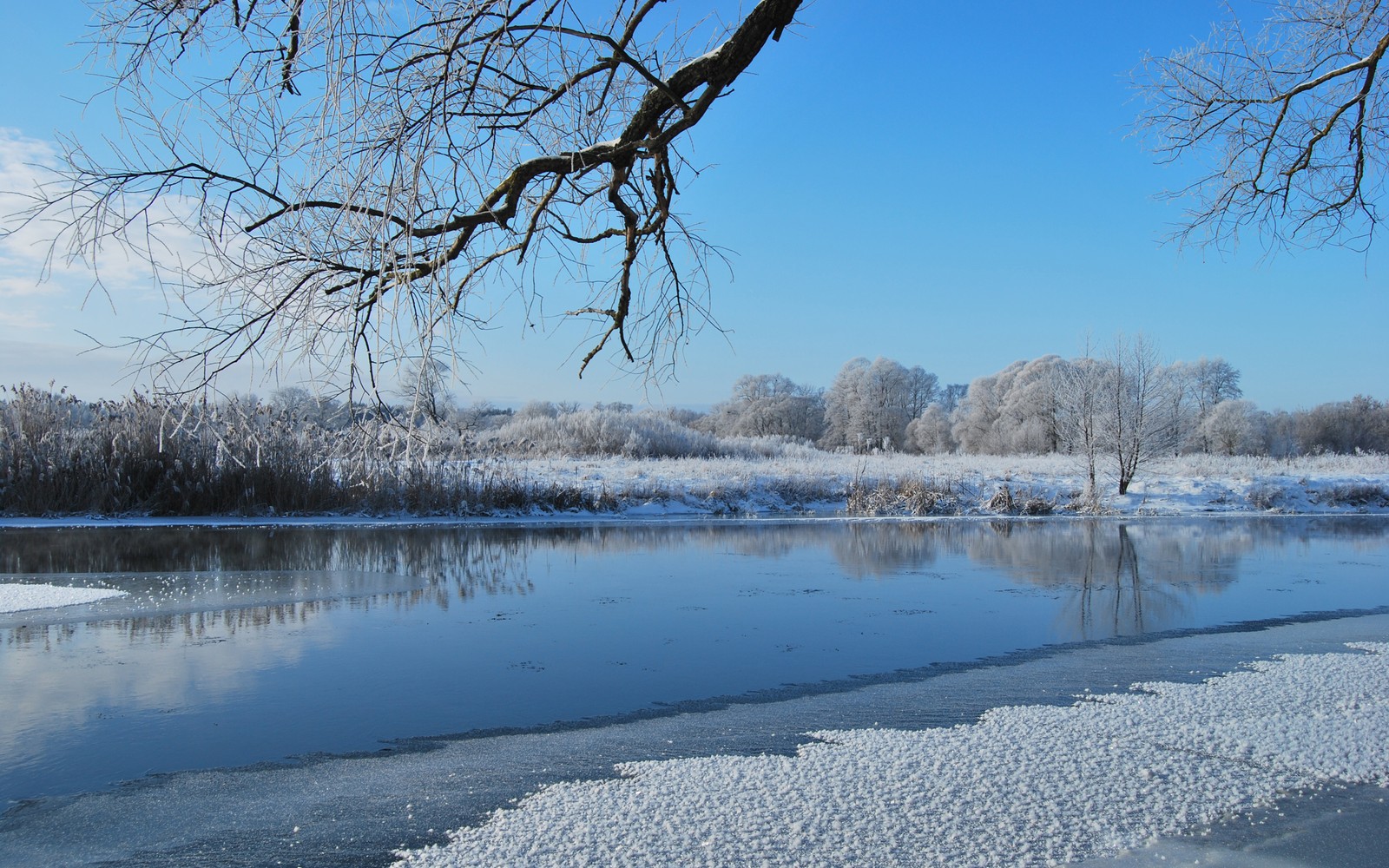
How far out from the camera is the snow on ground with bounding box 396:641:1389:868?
7.48ft

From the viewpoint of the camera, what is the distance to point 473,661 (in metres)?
4.50

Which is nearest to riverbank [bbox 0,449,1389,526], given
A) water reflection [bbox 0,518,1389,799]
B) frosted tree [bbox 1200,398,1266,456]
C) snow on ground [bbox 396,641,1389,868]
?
water reflection [bbox 0,518,1389,799]

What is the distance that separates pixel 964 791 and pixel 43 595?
657 cm

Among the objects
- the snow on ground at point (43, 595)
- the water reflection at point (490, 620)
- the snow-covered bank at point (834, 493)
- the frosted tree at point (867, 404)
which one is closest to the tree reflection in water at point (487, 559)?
the water reflection at point (490, 620)

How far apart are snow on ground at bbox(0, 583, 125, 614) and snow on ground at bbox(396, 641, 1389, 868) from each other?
16.8ft

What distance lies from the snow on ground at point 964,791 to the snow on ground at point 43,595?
513cm

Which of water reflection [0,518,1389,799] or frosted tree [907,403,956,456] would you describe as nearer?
water reflection [0,518,1389,799]

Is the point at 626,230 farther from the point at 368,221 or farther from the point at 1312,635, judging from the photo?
the point at 1312,635

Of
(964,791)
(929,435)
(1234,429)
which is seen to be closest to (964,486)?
(964,791)

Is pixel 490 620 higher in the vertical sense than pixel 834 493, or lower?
lower

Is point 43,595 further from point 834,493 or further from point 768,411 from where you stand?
point 768,411

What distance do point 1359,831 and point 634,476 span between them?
658 inches

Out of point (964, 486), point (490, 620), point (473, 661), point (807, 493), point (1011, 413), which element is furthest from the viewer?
point (1011, 413)

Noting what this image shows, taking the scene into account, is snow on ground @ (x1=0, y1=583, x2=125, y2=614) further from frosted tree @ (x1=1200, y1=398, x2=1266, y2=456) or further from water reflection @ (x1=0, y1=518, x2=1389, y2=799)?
frosted tree @ (x1=1200, y1=398, x2=1266, y2=456)
